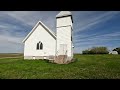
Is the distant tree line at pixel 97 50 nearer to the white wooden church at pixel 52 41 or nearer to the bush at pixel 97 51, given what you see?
the bush at pixel 97 51

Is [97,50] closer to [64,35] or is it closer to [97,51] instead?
[97,51]

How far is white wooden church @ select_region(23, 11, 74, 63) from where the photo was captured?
30.2 m

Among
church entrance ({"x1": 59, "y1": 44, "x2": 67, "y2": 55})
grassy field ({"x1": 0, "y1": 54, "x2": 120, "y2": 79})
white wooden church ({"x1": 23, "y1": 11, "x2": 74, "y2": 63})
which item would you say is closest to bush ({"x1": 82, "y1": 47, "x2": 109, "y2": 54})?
white wooden church ({"x1": 23, "y1": 11, "x2": 74, "y2": 63})

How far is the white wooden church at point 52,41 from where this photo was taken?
99.0ft

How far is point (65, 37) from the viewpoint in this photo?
3041 centimetres

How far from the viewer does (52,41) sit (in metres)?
32.3

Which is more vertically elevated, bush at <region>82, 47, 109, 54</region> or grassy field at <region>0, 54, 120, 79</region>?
bush at <region>82, 47, 109, 54</region>

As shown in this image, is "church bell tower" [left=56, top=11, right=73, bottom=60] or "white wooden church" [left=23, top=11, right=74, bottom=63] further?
"white wooden church" [left=23, top=11, right=74, bottom=63]

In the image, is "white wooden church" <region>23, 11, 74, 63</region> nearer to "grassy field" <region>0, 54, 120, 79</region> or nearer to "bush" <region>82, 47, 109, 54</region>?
"grassy field" <region>0, 54, 120, 79</region>

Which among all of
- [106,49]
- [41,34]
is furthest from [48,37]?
[106,49]

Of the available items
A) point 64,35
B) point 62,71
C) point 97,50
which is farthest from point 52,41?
point 97,50

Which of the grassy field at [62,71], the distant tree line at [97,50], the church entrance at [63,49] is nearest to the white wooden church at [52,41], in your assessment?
the church entrance at [63,49]

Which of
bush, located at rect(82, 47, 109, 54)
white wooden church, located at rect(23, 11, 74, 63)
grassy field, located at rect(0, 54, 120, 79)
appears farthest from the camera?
bush, located at rect(82, 47, 109, 54)
